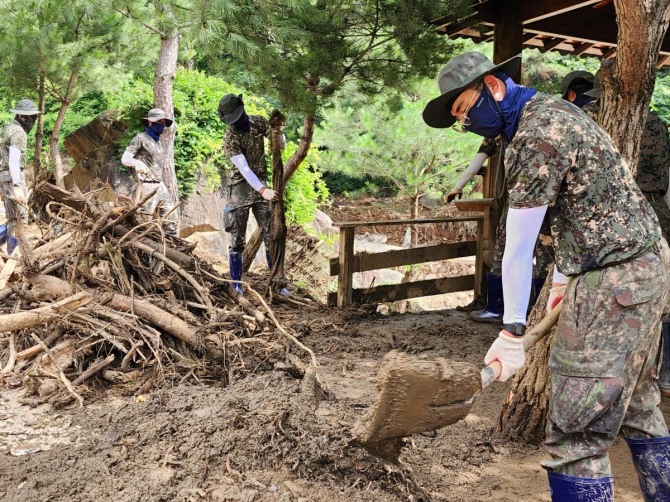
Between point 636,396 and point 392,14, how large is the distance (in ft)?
15.4

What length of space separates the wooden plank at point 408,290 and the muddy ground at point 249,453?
8.26 ft

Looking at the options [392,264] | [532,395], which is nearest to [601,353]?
[532,395]

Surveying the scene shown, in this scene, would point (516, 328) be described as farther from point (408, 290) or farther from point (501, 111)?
point (408, 290)

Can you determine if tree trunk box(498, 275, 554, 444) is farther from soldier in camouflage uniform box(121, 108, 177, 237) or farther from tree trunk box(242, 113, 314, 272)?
soldier in camouflage uniform box(121, 108, 177, 237)

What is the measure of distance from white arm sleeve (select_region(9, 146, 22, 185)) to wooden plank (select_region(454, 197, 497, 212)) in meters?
5.03

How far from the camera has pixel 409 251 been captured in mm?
7031

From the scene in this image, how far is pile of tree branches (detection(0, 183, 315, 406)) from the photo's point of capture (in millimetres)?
4504

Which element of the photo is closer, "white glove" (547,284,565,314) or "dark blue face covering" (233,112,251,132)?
"white glove" (547,284,565,314)

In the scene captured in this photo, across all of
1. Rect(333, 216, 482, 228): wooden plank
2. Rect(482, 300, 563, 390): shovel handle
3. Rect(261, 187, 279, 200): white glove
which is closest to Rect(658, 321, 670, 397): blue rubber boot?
Rect(482, 300, 563, 390): shovel handle

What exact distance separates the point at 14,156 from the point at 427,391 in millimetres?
6770

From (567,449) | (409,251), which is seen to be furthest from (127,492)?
(409,251)

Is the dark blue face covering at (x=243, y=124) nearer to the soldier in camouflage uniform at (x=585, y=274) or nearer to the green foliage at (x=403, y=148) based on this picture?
the soldier in camouflage uniform at (x=585, y=274)

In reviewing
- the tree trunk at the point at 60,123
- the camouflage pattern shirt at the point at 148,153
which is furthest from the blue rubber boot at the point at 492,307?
the tree trunk at the point at 60,123

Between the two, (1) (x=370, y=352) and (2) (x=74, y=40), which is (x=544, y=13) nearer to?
(1) (x=370, y=352)
